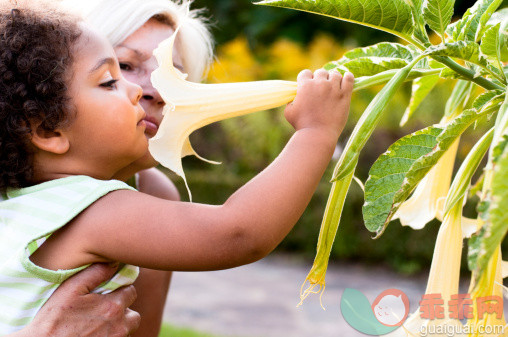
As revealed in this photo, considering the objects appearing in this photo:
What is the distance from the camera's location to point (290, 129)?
5.35m

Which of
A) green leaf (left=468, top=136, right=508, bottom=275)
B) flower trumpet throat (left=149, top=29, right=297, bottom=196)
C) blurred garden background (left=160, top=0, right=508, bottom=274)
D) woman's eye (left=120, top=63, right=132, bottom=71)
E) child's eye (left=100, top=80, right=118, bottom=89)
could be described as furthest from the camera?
blurred garden background (left=160, top=0, right=508, bottom=274)

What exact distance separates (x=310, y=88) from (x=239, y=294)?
388 cm

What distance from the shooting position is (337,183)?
2.59ft

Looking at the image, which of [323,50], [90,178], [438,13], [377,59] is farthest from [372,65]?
[323,50]

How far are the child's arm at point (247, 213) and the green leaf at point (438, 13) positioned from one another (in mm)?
131

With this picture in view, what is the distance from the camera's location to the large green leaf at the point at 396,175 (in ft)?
2.36

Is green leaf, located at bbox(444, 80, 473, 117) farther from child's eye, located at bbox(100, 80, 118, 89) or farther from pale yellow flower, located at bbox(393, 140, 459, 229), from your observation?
child's eye, located at bbox(100, 80, 118, 89)

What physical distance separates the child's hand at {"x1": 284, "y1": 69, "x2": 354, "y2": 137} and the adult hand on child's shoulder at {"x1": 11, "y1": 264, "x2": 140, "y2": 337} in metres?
0.43

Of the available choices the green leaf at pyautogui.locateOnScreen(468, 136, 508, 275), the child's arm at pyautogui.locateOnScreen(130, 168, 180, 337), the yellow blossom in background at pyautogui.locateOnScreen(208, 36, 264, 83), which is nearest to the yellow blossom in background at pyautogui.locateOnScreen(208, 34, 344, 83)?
the yellow blossom in background at pyautogui.locateOnScreen(208, 36, 264, 83)

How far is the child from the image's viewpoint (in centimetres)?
86

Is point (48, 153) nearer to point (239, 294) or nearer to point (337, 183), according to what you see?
point (337, 183)

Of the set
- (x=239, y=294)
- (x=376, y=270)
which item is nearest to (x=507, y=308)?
(x=376, y=270)

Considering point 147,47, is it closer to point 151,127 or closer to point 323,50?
point 151,127

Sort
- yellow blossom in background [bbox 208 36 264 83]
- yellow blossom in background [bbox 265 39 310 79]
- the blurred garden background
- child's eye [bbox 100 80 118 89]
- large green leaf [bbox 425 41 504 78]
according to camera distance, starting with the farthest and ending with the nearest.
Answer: yellow blossom in background [bbox 208 36 264 83]
yellow blossom in background [bbox 265 39 310 79]
the blurred garden background
child's eye [bbox 100 80 118 89]
large green leaf [bbox 425 41 504 78]
